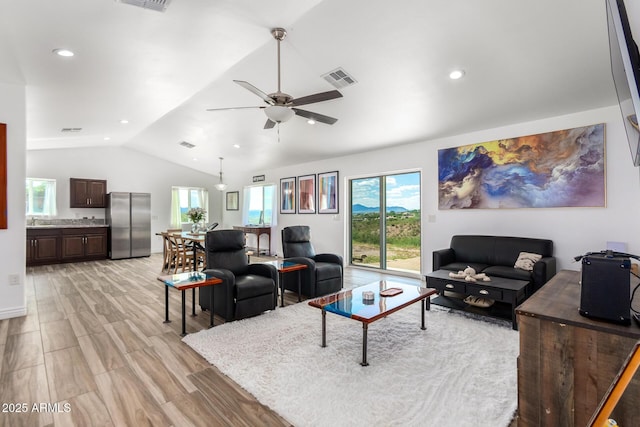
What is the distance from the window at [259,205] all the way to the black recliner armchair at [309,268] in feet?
12.9

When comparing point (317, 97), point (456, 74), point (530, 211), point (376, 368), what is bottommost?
point (376, 368)

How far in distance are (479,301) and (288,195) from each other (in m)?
5.60

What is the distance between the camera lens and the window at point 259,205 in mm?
8914

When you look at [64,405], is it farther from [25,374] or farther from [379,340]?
[379,340]

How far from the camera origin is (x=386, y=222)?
20.5ft

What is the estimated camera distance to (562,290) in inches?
78.4

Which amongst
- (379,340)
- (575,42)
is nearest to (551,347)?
(379,340)

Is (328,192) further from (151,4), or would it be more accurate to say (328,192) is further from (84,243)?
(84,243)

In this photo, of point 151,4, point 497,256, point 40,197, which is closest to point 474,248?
point 497,256

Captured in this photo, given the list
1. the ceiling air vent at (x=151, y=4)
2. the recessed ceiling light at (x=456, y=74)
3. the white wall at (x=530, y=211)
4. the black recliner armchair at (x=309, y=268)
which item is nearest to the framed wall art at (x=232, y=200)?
the white wall at (x=530, y=211)

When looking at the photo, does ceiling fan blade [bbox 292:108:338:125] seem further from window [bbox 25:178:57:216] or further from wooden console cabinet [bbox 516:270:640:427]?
window [bbox 25:178:57:216]

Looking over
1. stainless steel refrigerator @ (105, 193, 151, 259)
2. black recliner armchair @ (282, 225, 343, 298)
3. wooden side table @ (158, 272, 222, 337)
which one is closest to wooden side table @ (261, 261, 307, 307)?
black recliner armchair @ (282, 225, 343, 298)

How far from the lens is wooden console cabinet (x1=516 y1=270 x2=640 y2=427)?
4.25 feet

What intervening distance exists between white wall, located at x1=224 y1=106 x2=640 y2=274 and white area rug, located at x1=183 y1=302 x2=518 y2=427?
6.12 ft
